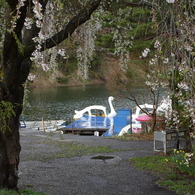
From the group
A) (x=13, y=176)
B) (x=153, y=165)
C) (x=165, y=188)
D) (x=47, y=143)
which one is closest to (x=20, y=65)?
(x=13, y=176)

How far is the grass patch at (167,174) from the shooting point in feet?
19.5

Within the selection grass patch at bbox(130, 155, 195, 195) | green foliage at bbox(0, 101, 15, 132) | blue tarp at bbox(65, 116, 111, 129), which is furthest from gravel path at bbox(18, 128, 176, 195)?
blue tarp at bbox(65, 116, 111, 129)

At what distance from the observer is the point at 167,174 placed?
269 inches

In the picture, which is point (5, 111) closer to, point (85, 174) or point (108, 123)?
point (85, 174)

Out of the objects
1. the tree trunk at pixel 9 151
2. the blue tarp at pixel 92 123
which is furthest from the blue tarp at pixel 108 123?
the tree trunk at pixel 9 151

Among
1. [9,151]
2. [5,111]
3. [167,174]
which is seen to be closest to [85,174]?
[167,174]

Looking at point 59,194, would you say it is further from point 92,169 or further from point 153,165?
point 153,165

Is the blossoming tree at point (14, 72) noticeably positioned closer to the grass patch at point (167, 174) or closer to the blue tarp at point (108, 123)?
the grass patch at point (167, 174)

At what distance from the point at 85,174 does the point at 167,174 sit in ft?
6.08

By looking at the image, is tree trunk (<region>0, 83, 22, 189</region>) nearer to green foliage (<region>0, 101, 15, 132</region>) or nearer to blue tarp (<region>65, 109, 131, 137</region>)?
green foliage (<region>0, 101, 15, 132</region>)

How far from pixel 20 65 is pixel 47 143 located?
6.93m

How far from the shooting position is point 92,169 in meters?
7.58

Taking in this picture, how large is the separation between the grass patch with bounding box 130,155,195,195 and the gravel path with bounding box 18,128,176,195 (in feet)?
0.66

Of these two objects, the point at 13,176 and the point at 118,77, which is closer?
the point at 13,176
